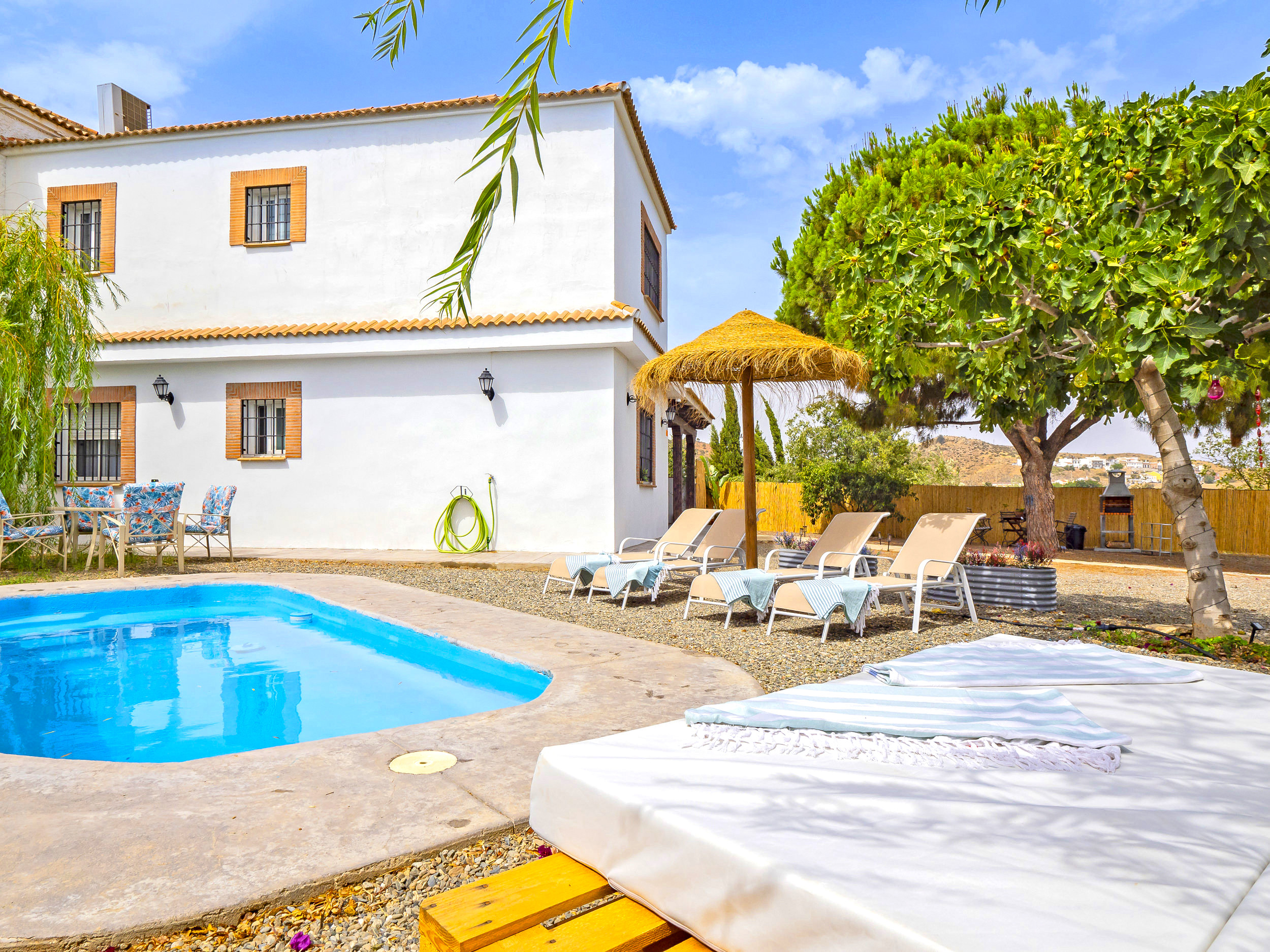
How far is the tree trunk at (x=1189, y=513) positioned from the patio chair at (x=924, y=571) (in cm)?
140

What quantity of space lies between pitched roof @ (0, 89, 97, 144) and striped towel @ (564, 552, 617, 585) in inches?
549

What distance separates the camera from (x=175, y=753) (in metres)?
4.43

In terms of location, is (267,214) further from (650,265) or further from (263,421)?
(650,265)

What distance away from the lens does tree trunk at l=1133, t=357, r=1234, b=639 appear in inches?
224

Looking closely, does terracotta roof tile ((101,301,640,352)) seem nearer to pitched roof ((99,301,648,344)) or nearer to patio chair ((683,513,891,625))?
Answer: pitched roof ((99,301,648,344))

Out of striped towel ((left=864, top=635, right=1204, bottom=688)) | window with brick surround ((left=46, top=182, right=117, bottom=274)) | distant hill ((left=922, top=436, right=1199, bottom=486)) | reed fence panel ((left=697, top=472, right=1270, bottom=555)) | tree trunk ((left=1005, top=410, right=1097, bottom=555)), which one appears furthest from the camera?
distant hill ((left=922, top=436, right=1199, bottom=486))

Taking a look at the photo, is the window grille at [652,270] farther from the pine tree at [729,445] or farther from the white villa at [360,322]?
the pine tree at [729,445]

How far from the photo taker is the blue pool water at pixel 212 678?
15.6ft

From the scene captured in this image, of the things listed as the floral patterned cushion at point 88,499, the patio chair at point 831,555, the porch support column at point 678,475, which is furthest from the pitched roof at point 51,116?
the patio chair at point 831,555

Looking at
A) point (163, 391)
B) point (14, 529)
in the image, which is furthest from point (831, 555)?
point (163, 391)

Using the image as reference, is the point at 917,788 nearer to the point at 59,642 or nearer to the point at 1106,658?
the point at 1106,658

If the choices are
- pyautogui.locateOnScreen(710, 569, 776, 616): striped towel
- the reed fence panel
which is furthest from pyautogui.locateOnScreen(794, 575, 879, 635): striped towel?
the reed fence panel

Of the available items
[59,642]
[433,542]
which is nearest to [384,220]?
[433,542]

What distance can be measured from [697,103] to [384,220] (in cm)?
1163
